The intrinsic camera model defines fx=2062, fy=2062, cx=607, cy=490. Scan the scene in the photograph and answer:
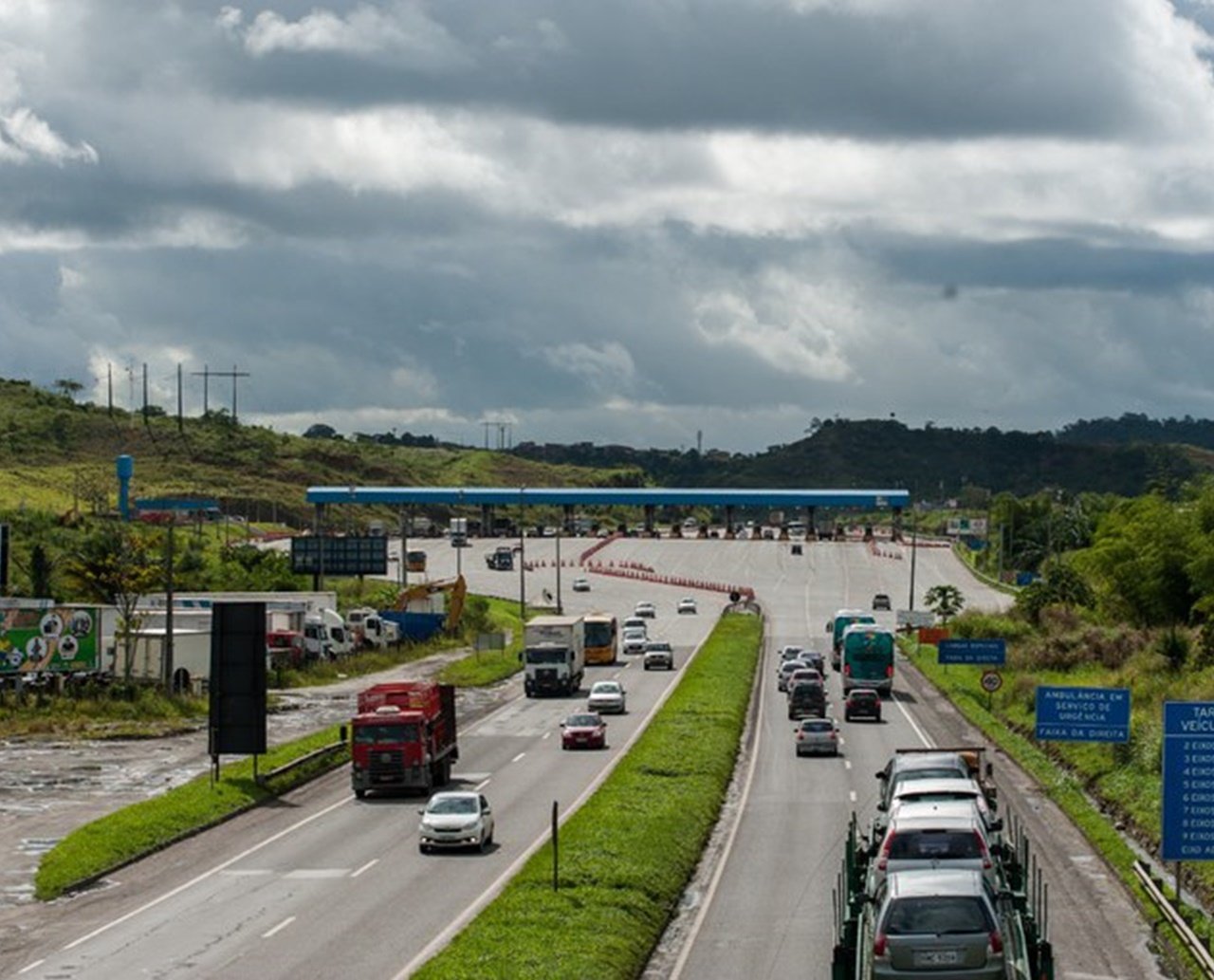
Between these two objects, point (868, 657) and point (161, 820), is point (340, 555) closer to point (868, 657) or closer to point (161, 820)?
point (868, 657)

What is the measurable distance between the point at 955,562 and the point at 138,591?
11349 centimetres

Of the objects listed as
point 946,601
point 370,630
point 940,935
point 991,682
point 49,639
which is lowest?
point 370,630

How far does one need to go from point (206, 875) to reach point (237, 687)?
13.8 m

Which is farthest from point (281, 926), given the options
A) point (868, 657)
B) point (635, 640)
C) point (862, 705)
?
point (635, 640)

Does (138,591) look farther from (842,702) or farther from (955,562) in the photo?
(955,562)

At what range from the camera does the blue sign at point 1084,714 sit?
58656 millimetres

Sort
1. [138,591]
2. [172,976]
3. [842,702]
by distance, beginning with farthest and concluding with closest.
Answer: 1. [138,591]
2. [842,702]
3. [172,976]

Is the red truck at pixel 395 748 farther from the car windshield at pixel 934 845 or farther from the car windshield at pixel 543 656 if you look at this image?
the car windshield at pixel 543 656

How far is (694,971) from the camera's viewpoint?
34.7 metres

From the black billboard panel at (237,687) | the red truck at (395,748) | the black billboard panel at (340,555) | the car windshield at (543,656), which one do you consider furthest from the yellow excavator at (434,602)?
the red truck at (395,748)

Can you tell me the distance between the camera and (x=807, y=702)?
8112cm

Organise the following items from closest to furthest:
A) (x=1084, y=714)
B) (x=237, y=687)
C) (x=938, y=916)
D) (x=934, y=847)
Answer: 1. (x=938, y=916)
2. (x=934, y=847)
3. (x=1084, y=714)
4. (x=237, y=687)

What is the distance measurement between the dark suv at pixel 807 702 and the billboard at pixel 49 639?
93.9 ft

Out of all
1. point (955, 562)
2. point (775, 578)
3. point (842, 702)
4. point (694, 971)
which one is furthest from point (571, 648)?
point (955, 562)
